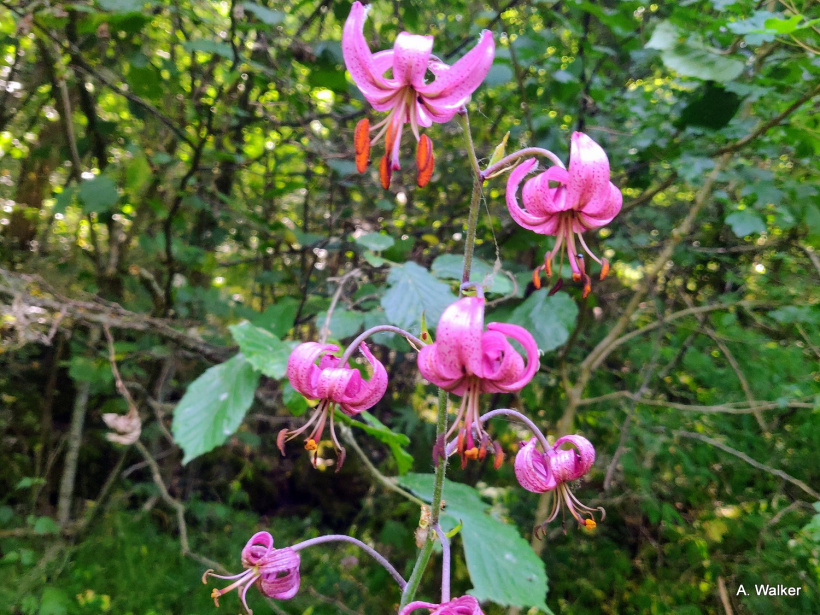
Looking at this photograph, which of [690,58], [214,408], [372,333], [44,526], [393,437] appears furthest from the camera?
[44,526]

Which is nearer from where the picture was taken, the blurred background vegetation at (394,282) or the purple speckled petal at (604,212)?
the purple speckled petal at (604,212)

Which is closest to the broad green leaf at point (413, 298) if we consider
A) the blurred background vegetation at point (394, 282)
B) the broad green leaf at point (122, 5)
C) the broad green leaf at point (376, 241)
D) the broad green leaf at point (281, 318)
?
the blurred background vegetation at point (394, 282)

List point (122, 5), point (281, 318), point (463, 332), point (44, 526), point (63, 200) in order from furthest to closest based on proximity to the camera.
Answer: point (44, 526) → point (63, 200) → point (281, 318) → point (122, 5) → point (463, 332)

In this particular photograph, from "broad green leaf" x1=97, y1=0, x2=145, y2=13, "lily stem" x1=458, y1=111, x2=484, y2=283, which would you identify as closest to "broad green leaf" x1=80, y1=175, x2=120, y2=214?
"broad green leaf" x1=97, y1=0, x2=145, y2=13

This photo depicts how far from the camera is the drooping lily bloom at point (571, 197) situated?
0.56m

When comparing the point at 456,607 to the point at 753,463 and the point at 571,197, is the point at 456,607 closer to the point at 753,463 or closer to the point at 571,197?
the point at 571,197

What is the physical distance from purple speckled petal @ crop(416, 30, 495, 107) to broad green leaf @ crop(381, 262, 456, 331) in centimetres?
54

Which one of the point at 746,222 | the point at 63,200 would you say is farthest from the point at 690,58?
the point at 63,200

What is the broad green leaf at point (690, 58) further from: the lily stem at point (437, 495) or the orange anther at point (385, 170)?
the lily stem at point (437, 495)

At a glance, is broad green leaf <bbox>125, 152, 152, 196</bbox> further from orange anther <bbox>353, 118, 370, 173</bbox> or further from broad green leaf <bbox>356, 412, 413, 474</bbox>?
orange anther <bbox>353, 118, 370, 173</bbox>

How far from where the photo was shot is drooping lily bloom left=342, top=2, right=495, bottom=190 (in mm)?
548

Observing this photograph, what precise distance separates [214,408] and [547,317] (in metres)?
0.93

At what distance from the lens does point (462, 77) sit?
56 cm

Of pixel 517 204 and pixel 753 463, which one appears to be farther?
pixel 753 463
